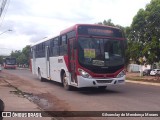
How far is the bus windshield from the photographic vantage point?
1448 cm

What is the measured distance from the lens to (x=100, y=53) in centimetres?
1467

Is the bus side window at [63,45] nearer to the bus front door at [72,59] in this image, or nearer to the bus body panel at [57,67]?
the bus body panel at [57,67]

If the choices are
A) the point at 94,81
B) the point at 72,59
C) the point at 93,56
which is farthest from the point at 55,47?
the point at 94,81

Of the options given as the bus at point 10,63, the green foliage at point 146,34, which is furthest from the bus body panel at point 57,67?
the bus at point 10,63

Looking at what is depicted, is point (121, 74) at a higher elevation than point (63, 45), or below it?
below

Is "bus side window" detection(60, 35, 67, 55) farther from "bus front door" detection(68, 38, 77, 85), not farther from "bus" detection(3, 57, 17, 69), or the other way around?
"bus" detection(3, 57, 17, 69)

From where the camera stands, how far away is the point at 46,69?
71.5ft

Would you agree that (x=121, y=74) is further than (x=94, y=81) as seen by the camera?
Yes

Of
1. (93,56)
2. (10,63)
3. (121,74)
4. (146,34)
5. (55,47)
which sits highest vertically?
(146,34)

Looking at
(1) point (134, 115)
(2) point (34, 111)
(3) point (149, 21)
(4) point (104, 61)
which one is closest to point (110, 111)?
(1) point (134, 115)

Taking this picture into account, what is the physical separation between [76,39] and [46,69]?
781 centimetres

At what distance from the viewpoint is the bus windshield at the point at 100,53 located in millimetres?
14477

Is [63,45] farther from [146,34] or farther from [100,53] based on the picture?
[146,34]

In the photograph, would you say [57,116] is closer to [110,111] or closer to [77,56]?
[110,111]
